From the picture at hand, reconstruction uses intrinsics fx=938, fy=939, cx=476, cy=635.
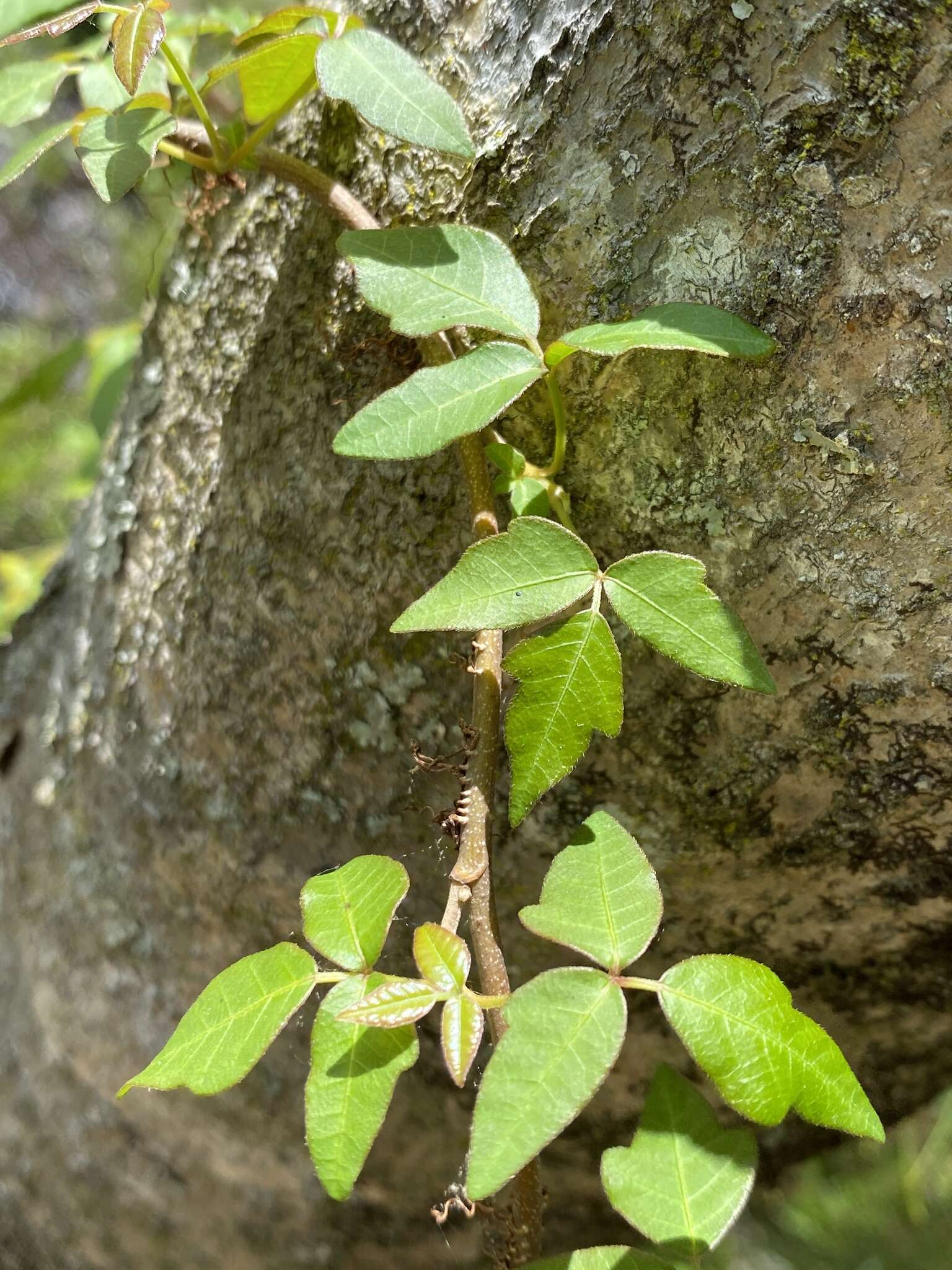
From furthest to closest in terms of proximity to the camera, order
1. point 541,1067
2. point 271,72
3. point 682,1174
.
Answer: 1. point 271,72
2. point 682,1174
3. point 541,1067

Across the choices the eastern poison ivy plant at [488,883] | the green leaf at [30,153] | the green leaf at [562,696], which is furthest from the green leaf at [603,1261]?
the green leaf at [30,153]

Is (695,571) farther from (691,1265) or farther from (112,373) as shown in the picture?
(112,373)

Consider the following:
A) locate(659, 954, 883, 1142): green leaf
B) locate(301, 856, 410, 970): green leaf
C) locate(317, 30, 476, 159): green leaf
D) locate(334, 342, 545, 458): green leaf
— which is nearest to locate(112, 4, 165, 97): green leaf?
locate(317, 30, 476, 159): green leaf

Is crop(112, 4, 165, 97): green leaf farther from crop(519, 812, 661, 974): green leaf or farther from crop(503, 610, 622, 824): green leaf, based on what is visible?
crop(519, 812, 661, 974): green leaf

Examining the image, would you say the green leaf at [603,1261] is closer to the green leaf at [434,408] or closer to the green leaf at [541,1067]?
the green leaf at [541,1067]

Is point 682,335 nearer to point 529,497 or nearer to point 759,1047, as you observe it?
point 529,497

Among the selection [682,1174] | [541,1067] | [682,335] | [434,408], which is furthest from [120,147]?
[682,1174]

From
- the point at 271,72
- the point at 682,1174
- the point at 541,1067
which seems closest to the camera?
the point at 541,1067
